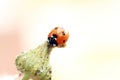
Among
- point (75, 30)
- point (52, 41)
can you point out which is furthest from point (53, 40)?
point (75, 30)

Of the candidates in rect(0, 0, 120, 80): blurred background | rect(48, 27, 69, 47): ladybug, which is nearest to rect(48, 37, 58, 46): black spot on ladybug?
rect(48, 27, 69, 47): ladybug

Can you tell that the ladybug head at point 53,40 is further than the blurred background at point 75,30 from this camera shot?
No

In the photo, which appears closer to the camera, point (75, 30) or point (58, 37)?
point (58, 37)

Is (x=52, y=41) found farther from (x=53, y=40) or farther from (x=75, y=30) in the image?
(x=75, y=30)

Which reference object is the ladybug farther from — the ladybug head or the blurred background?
the blurred background

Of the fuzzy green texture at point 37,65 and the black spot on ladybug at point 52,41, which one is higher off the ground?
the black spot on ladybug at point 52,41

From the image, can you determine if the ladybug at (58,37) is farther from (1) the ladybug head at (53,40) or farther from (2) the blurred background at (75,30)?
(2) the blurred background at (75,30)

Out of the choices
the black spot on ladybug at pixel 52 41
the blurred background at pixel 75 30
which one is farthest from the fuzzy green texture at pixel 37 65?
the blurred background at pixel 75 30
